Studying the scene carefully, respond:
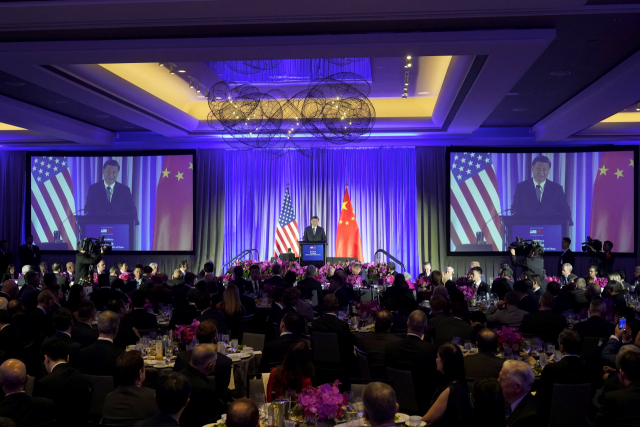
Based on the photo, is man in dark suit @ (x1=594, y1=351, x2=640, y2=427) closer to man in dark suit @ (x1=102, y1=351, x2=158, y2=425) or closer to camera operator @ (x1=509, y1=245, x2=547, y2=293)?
man in dark suit @ (x1=102, y1=351, x2=158, y2=425)

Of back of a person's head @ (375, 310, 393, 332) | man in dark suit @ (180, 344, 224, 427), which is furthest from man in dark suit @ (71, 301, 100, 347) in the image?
back of a person's head @ (375, 310, 393, 332)

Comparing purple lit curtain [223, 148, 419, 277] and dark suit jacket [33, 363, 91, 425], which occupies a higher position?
purple lit curtain [223, 148, 419, 277]

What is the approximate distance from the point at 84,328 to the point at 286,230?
10566mm

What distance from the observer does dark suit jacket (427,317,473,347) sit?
696 cm

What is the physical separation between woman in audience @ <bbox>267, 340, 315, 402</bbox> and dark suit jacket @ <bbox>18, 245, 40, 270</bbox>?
15.0m

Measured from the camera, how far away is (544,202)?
1722 cm

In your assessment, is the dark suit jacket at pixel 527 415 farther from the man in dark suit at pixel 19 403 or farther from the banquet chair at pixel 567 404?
the man in dark suit at pixel 19 403

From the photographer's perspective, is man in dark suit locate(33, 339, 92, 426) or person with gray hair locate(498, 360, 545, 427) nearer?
person with gray hair locate(498, 360, 545, 427)

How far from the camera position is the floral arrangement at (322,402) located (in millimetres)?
4000

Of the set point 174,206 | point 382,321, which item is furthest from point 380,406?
point 174,206

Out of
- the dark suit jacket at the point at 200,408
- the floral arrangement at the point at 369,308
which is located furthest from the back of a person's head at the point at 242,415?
the floral arrangement at the point at 369,308

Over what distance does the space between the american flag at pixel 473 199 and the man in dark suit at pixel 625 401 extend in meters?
13.2

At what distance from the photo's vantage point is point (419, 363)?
544cm

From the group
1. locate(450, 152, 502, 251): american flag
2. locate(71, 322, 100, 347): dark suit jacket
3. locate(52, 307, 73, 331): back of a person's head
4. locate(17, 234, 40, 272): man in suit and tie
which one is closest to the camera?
locate(52, 307, 73, 331): back of a person's head
